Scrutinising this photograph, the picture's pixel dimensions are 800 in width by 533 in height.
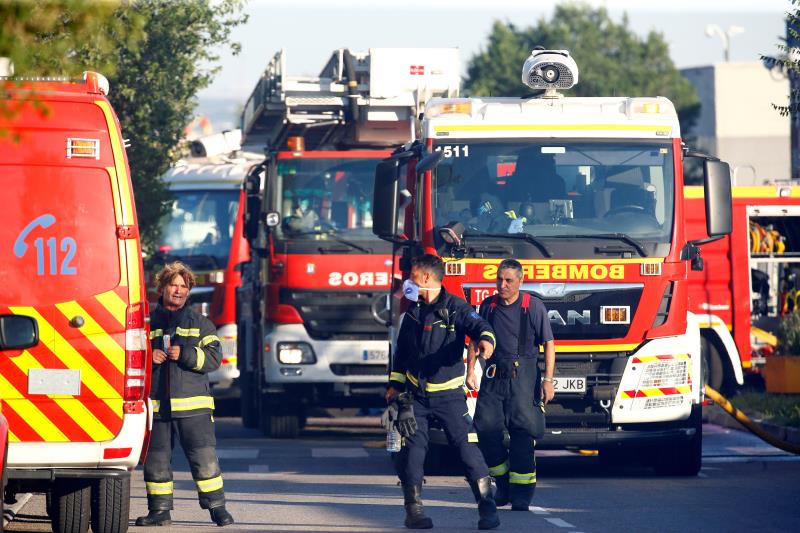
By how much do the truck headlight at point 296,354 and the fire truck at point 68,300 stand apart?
7.57 m

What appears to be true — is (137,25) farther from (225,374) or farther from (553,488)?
(225,374)

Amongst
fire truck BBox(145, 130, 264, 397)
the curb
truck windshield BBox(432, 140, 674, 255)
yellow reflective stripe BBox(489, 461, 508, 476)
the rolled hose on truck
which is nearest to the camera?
yellow reflective stripe BBox(489, 461, 508, 476)

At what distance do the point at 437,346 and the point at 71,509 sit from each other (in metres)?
2.52

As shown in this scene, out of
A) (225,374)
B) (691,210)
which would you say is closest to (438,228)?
(691,210)

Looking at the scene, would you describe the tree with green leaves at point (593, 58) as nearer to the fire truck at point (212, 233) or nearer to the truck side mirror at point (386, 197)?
the fire truck at point (212, 233)

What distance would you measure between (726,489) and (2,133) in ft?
26.5

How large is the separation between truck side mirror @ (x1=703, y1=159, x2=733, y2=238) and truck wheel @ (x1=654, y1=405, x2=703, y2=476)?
147cm

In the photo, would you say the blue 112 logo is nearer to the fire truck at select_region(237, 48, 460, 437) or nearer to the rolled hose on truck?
the fire truck at select_region(237, 48, 460, 437)

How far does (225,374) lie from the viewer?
67.4ft

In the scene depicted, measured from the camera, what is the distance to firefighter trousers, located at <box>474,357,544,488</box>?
37.1 ft

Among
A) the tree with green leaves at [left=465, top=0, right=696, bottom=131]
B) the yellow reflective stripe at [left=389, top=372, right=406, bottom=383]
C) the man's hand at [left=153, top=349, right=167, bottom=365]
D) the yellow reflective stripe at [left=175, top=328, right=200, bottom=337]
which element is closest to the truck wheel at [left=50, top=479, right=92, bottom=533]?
the man's hand at [left=153, top=349, right=167, bottom=365]

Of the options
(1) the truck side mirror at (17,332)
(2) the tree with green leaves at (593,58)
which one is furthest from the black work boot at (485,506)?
(2) the tree with green leaves at (593,58)

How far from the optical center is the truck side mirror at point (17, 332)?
348 inches

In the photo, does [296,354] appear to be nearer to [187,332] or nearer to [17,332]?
[187,332]
